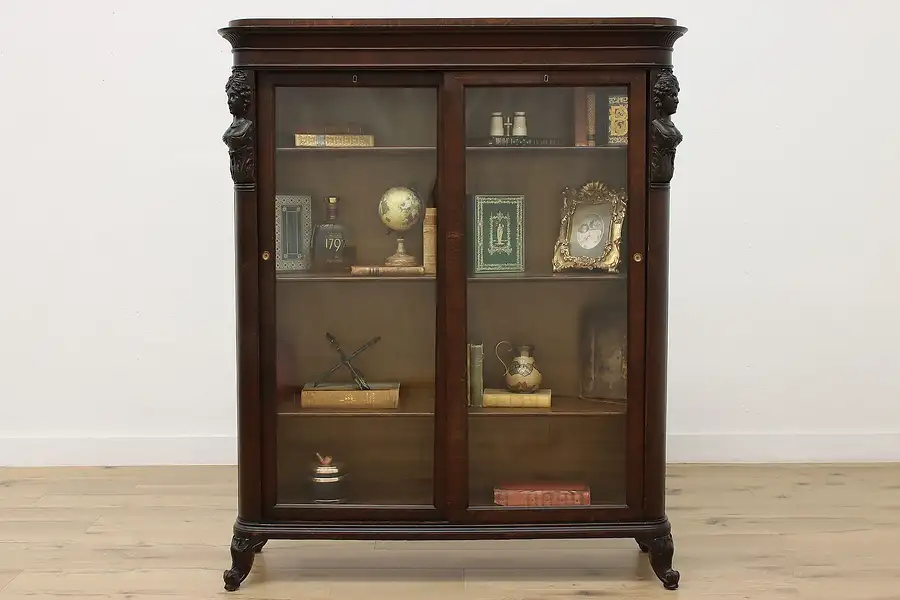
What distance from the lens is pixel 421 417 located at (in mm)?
2723

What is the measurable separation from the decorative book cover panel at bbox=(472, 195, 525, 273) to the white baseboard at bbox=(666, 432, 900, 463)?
4.63ft

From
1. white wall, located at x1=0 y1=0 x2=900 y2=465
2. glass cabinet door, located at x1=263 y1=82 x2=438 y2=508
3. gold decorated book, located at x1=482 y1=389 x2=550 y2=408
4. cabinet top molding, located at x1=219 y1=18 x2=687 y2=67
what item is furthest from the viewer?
white wall, located at x1=0 y1=0 x2=900 y2=465

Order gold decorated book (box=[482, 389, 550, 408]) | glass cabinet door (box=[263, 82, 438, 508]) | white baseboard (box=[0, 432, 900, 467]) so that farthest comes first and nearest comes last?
white baseboard (box=[0, 432, 900, 467]) → gold decorated book (box=[482, 389, 550, 408]) → glass cabinet door (box=[263, 82, 438, 508])

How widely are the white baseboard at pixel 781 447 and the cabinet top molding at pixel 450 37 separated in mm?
1704

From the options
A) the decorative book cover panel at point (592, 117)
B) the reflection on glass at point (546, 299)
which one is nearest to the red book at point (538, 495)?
the reflection on glass at point (546, 299)

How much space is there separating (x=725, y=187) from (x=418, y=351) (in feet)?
5.11

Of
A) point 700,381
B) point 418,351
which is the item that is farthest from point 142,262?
point 700,381

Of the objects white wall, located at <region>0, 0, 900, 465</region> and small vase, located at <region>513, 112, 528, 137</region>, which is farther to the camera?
white wall, located at <region>0, 0, 900, 465</region>

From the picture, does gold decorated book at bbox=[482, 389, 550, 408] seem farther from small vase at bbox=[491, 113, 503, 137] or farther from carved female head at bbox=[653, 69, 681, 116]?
carved female head at bbox=[653, 69, 681, 116]

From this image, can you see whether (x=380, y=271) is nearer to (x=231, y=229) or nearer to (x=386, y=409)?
(x=386, y=409)

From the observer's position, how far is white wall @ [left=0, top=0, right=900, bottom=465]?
12.0ft

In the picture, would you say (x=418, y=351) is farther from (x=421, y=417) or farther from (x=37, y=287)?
(x=37, y=287)

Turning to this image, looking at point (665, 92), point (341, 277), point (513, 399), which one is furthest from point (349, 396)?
point (665, 92)

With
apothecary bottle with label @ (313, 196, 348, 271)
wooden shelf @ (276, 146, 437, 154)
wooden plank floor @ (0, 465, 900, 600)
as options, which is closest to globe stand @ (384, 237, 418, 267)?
apothecary bottle with label @ (313, 196, 348, 271)
